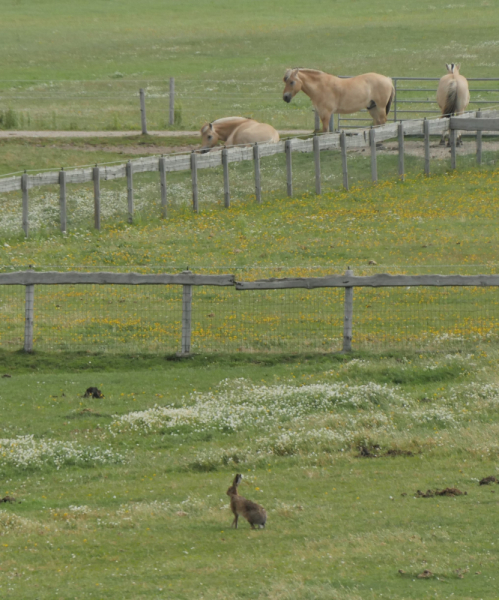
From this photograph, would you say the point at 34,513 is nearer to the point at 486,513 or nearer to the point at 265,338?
the point at 486,513

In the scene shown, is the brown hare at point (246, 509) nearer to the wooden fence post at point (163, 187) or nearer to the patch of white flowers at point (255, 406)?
the patch of white flowers at point (255, 406)

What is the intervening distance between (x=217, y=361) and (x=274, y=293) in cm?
389

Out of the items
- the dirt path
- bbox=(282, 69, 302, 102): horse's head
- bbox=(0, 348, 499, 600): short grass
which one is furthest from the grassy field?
bbox=(282, 69, 302, 102): horse's head

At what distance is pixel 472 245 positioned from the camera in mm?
24672

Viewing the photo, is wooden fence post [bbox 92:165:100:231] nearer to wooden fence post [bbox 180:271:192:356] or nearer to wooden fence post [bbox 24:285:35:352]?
wooden fence post [bbox 24:285:35:352]

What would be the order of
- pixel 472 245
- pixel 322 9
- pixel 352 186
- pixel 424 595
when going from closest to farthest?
1. pixel 424 595
2. pixel 472 245
3. pixel 352 186
4. pixel 322 9

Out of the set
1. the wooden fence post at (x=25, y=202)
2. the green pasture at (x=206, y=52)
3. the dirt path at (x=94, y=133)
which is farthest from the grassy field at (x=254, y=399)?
the green pasture at (x=206, y=52)

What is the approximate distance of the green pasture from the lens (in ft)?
155

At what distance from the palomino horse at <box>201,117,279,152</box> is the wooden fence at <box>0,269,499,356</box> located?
47.1 ft

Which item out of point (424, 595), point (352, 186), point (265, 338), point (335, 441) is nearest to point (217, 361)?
point (265, 338)

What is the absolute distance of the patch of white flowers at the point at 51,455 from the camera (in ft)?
43.1

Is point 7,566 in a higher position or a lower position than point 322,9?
lower

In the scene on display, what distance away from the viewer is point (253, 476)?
12.5m

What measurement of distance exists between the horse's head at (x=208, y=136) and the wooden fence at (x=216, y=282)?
1518 centimetres
